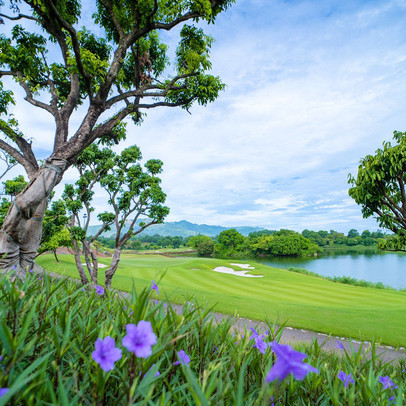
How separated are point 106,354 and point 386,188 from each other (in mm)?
8063

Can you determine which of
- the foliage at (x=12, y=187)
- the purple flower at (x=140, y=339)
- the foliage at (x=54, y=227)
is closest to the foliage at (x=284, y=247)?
the foliage at (x=54, y=227)

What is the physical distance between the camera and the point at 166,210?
33.0 ft

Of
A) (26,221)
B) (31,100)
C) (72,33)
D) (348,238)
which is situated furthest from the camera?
(348,238)

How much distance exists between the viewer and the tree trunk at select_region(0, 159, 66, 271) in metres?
3.89

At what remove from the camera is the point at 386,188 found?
6.32 metres

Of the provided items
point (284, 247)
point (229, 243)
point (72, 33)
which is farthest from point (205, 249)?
point (72, 33)

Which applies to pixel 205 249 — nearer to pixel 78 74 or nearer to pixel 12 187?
pixel 12 187

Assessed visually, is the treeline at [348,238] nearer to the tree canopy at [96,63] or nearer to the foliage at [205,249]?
the foliage at [205,249]

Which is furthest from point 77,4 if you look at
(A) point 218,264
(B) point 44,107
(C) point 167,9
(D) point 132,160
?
(A) point 218,264

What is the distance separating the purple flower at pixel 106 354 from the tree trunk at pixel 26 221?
4.52m

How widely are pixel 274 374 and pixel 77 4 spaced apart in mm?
8150

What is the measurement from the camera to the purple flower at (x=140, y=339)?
0.39 meters

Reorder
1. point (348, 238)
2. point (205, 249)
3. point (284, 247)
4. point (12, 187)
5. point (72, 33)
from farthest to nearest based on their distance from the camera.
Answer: point (348, 238) → point (205, 249) → point (284, 247) → point (12, 187) → point (72, 33)

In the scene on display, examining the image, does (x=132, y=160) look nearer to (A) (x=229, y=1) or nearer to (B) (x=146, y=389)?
(A) (x=229, y=1)
